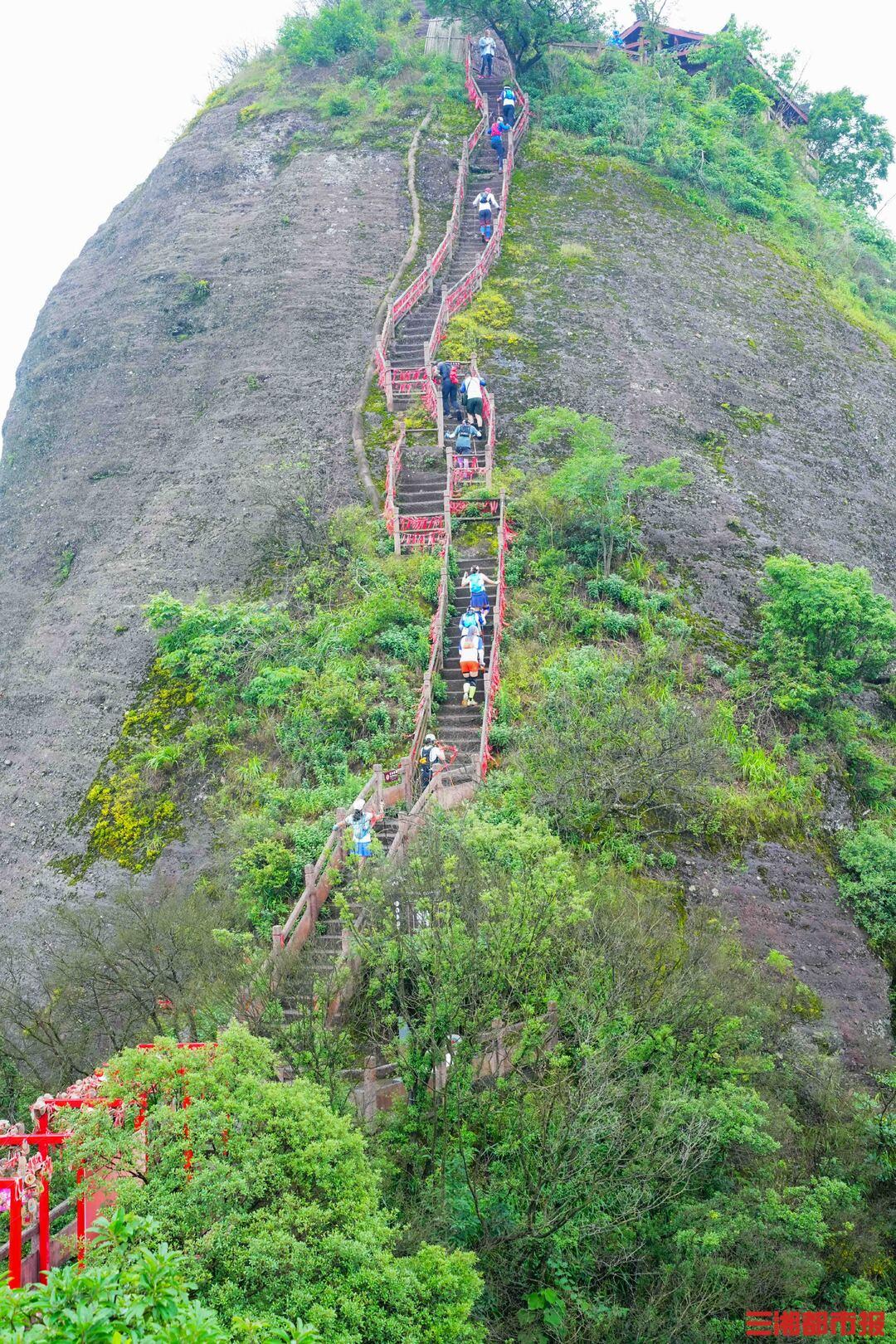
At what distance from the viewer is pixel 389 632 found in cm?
2153

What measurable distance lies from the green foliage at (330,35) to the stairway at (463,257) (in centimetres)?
498

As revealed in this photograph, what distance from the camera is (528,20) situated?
4181 cm

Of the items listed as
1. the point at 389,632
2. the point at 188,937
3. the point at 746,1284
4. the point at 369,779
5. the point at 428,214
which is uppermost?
the point at 428,214

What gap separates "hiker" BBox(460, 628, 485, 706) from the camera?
19.8 metres

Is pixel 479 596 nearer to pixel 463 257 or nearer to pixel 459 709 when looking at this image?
pixel 459 709

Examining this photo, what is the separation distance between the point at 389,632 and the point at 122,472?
11912mm

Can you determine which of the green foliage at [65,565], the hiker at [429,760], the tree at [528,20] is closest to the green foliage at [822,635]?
the hiker at [429,760]

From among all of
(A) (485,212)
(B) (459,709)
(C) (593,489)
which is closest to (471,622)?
(B) (459,709)

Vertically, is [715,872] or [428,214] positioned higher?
[428,214]

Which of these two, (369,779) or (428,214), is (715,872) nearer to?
(369,779)

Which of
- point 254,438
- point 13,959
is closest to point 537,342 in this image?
point 254,438

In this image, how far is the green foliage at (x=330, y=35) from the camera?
42750 millimetres

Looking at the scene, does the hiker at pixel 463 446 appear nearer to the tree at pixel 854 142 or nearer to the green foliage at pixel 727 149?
the green foliage at pixel 727 149

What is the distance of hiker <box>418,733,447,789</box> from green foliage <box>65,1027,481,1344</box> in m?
8.05
